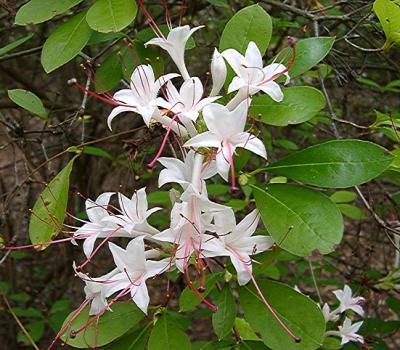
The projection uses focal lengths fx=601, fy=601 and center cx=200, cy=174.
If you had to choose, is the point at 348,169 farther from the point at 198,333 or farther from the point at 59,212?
the point at 198,333

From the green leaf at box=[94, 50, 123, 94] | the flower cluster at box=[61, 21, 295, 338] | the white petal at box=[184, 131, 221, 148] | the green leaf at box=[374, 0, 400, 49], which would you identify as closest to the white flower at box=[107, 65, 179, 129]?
the flower cluster at box=[61, 21, 295, 338]

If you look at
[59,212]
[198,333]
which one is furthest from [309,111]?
[198,333]

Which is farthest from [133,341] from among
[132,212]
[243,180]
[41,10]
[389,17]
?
[389,17]

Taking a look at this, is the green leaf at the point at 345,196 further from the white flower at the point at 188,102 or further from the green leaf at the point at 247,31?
the white flower at the point at 188,102

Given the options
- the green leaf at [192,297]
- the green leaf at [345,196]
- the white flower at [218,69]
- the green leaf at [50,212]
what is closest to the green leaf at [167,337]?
the green leaf at [192,297]

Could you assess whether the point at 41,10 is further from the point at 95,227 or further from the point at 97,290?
the point at 97,290

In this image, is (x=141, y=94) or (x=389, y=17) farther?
(x=389, y=17)

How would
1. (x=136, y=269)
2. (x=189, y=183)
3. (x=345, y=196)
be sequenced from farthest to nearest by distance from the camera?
(x=345, y=196), (x=136, y=269), (x=189, y=183)
